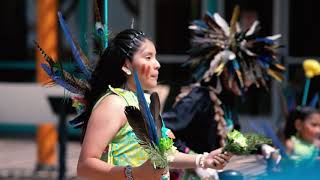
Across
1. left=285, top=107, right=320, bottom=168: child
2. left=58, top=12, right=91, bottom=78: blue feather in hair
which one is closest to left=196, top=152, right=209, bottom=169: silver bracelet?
left=58, top=12, right=91, bottom=78: blue feather in hair

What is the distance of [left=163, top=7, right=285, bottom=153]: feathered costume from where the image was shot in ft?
16.0

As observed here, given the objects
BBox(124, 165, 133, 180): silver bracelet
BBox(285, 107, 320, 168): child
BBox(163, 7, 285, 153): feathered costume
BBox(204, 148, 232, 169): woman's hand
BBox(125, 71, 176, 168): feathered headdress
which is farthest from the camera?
BBox(285, 107, 320, 168): child

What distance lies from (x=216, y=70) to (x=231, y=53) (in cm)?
16

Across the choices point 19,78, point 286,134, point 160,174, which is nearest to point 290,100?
point 286,134

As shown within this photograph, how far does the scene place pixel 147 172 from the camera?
3109 millimetres

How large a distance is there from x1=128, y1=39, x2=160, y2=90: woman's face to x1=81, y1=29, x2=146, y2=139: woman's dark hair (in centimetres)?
2

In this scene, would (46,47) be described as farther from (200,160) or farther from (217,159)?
(217,159)

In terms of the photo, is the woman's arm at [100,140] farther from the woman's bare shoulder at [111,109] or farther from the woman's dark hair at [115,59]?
the woman's dark hair at [115,59]

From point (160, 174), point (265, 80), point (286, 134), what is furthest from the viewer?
point (286, 134)

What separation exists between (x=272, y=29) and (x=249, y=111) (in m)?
1.21

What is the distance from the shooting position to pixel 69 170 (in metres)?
9.31

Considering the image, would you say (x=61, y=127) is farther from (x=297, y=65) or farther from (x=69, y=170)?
(x=297, y=65)

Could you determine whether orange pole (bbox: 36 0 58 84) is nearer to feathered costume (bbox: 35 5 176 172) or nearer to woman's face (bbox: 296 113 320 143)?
woman's face (bbox: 296 113 320 143)

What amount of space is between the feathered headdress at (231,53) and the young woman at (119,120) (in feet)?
4.95
